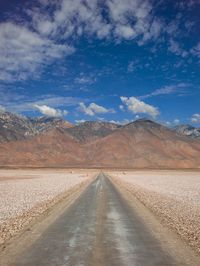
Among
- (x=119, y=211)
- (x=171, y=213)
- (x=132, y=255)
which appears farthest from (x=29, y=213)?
(x=132, y=255)

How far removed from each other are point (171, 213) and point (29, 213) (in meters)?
8.35

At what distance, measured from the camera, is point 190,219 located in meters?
19.0

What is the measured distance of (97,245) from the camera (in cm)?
1195

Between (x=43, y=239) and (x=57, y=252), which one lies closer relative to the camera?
(x=57, y=252)

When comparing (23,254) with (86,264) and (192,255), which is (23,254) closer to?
(86,264)

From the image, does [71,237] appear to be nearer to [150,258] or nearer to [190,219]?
[150,258]

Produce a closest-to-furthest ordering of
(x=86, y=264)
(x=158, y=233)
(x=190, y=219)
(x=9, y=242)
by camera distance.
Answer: (x=86, y=264), (x=9, y=242), (x=158, y=233), (x=190, y=219)

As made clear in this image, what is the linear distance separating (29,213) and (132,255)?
1204 cm

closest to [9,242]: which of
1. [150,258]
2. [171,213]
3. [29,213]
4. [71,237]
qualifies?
[71,237]

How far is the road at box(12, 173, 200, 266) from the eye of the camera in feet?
33.1

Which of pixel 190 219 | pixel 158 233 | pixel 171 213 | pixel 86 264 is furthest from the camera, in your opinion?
pixel 171 213

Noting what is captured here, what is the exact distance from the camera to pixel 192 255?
11.0 metres

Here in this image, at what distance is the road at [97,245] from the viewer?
10086mm

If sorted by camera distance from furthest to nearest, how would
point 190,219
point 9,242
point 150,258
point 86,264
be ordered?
point 190,219 < point 9,242 < point 150,258 < point 86,264
